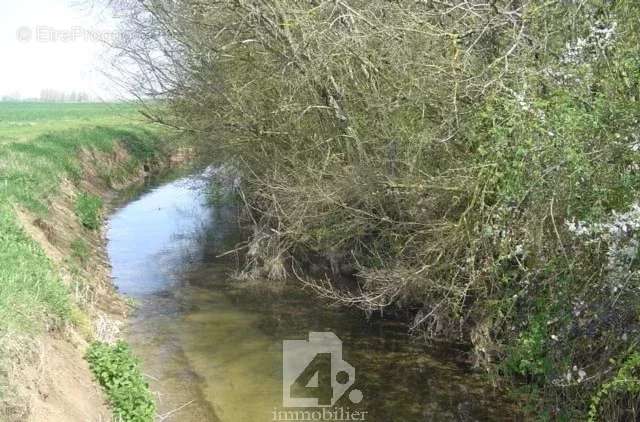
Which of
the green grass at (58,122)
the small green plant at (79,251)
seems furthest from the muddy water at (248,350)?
the green grass at (58,122)

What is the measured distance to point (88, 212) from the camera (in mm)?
17297

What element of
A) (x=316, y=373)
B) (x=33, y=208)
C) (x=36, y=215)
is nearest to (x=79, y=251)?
(x=36, y=215)

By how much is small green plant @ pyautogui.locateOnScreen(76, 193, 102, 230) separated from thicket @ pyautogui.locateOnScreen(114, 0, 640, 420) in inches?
181

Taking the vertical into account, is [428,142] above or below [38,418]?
Result: above

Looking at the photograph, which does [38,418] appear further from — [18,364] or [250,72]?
[250,72]

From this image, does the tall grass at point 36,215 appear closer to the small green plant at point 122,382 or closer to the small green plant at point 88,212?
the small green plant at point 88,212

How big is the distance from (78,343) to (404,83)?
17.5 ft

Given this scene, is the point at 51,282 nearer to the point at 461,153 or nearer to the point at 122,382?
the point at 122,382

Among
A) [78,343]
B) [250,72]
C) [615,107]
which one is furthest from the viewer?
[250,72]

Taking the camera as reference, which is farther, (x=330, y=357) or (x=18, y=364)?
(x=330, y=357)

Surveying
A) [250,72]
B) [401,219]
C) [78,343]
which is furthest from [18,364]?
[250,72]

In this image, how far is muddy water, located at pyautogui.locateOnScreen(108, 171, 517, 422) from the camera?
28.4ft

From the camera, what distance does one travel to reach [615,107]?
5910mm

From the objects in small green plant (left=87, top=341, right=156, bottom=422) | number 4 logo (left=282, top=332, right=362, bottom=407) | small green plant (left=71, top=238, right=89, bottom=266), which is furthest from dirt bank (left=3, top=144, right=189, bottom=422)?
number 4 logo (left=282, top=332, right=362, bottom=407)
